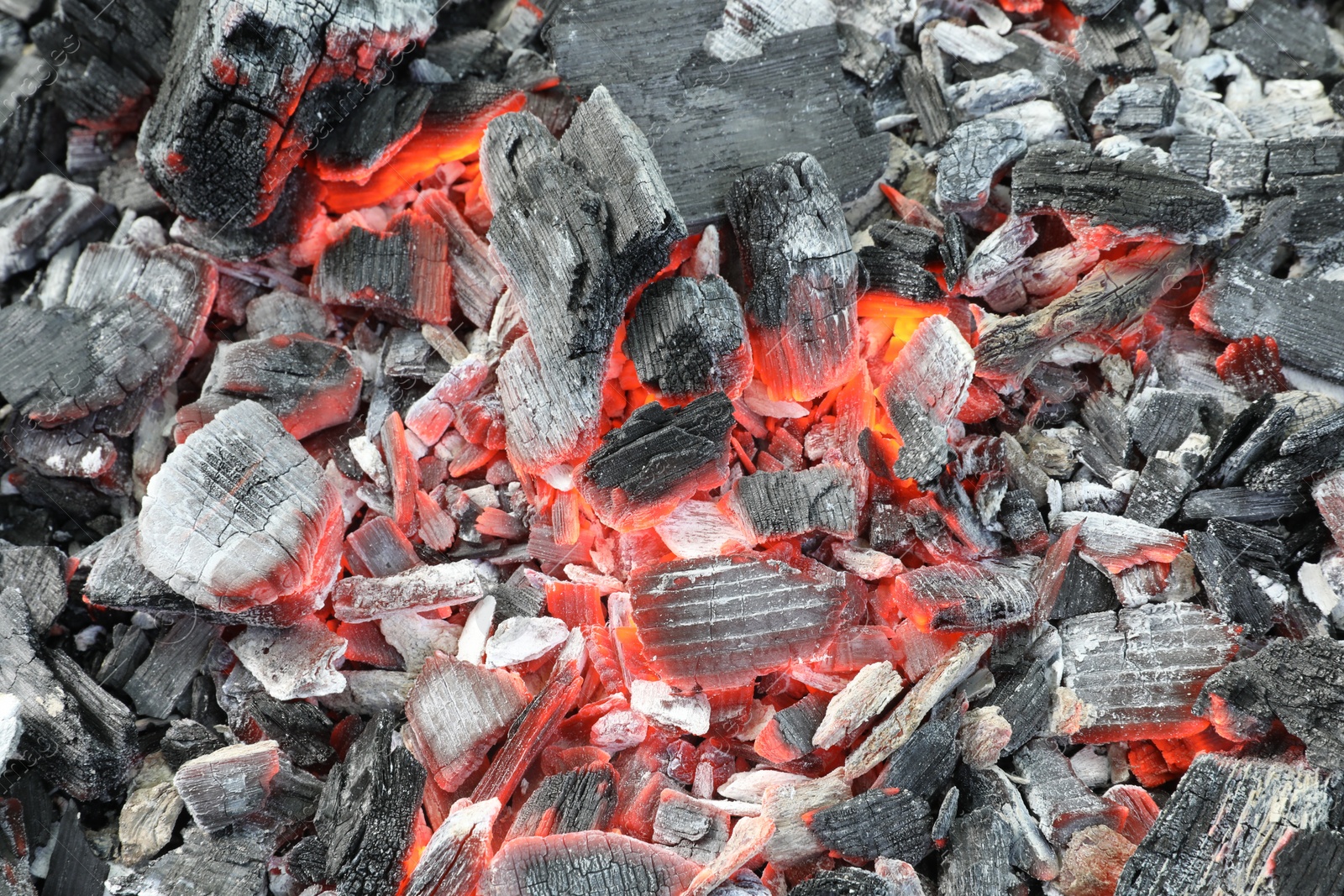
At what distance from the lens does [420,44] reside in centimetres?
255

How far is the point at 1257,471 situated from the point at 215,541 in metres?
2.37

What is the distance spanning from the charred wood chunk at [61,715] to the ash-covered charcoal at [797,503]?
1492 millimetres

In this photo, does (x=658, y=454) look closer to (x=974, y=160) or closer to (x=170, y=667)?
(x=974, y=160)

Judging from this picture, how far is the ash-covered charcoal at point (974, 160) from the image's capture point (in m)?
2.41

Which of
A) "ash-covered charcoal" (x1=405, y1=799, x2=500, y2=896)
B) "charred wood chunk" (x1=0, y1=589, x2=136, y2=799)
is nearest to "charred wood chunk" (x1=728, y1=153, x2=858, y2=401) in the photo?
"ash-covered charcoal" (x1=405, y1=799, x2=500, y2=896)

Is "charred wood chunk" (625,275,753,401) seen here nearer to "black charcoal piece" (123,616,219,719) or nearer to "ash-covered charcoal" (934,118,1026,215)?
"ash-covered charcoal" (934,118,1026,215)

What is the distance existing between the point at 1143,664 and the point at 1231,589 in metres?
0.26

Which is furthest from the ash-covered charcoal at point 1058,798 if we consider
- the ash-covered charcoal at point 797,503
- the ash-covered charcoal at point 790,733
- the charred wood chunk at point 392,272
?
the charred wood chunk at point 392,272

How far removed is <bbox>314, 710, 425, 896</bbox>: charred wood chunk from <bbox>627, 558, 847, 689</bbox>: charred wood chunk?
0.58 metres

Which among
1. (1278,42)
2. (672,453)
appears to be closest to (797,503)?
(672,453)

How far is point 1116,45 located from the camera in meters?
2.65

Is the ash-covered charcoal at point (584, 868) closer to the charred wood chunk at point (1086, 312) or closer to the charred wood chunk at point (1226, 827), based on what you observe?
the charred wood chunk at point (1226, 827)

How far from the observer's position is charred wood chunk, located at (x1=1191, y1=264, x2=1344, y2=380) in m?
2.30

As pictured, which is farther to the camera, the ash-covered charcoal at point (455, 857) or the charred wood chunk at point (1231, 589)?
the charred wood chunk at point (1231, 589)
